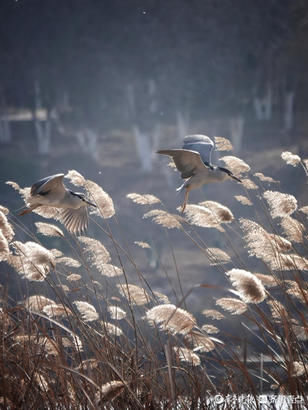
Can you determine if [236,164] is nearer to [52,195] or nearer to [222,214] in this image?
[222,214]

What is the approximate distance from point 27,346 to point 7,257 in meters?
0.33

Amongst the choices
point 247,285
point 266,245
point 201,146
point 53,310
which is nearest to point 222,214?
point 266,245

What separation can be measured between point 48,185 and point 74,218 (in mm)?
461

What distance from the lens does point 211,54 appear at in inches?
203

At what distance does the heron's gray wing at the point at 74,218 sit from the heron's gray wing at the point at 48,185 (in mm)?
352

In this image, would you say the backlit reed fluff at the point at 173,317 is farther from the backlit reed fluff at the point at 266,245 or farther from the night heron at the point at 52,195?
the night heron at the point at 52,195

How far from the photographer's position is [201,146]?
62.3 inches

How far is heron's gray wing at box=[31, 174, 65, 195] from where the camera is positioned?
4.12 feet

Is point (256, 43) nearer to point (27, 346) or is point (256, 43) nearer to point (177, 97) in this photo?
point (177, 97)

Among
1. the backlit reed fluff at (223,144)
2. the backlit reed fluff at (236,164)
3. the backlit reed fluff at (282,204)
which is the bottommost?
the backlit reed fluff at (282,204)

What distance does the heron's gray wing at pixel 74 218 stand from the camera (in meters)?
1.72

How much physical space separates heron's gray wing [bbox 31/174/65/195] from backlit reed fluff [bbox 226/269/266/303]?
23.9 inches

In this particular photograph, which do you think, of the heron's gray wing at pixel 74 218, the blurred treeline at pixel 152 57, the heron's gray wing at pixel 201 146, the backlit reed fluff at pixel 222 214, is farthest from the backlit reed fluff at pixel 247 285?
the blurred treeline at pixel 152 57

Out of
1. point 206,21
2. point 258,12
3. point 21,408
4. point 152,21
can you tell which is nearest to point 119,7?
point 152,21
